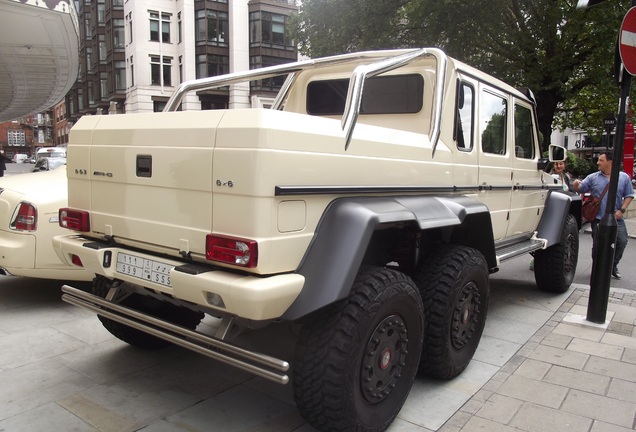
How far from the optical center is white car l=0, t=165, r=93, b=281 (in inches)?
178

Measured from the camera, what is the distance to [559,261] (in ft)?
18.3

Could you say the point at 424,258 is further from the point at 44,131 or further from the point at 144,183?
the point at 44,131

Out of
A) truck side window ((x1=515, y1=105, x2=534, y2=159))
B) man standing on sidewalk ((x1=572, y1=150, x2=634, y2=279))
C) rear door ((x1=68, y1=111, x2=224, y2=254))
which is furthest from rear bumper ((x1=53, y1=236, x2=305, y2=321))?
man standing on sidewalk ((x1=572, y1=150, x2=634, y2=279))

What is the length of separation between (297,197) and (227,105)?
1438 inches

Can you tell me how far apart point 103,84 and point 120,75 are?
5.47 metres

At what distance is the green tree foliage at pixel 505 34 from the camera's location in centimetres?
1338

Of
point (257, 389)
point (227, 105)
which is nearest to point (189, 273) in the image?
point (257, 389)

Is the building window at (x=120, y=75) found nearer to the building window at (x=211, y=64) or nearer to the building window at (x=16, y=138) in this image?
the building window at (x=211, y=64)

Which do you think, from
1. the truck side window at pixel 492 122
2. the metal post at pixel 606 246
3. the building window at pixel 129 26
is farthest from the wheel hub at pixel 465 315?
the building window at pixel 129 26

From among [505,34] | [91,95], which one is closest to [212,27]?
[91,95]

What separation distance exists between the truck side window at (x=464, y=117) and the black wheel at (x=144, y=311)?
7.65ft

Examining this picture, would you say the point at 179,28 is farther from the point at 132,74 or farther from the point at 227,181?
the point at 227,181

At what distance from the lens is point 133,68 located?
127ft

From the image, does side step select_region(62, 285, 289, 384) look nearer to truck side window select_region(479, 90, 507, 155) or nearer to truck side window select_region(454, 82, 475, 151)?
truck side window select_region(454, 82, 475, 151)
